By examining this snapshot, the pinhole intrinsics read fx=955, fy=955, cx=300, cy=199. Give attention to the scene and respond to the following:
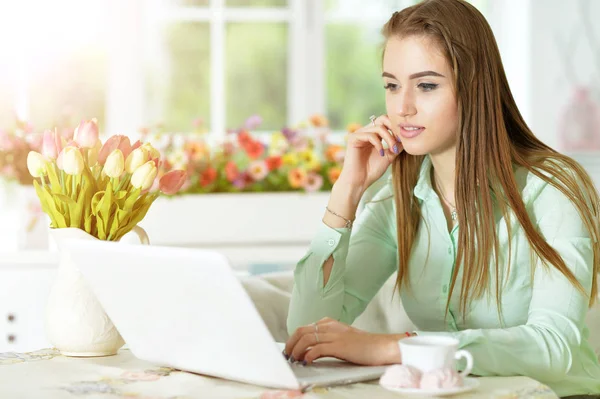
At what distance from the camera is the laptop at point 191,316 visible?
4.05 ft

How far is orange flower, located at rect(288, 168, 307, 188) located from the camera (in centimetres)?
364

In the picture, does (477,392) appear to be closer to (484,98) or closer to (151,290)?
(151,290)

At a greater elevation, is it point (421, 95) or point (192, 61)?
point (192, 61)

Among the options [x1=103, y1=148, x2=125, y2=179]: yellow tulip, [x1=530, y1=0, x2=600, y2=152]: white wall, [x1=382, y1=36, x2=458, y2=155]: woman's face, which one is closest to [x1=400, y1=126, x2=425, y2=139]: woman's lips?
[x1=382, y1=36, x2=458, y2=155]: woman's face

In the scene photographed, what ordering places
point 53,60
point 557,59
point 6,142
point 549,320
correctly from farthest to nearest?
1. point 557,59
2. point 53,60
3. point 6,142
4. point 549,320

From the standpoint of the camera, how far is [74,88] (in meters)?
4.63

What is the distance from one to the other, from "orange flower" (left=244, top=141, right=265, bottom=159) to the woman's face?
6.35 ft

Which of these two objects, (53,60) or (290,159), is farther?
(53,60)

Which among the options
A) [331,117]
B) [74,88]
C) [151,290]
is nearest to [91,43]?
[74,88]

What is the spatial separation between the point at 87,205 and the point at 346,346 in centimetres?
51

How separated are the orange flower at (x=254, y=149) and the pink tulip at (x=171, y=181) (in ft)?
6.63

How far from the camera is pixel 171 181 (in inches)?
66.5

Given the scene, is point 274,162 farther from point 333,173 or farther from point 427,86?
point 427,86

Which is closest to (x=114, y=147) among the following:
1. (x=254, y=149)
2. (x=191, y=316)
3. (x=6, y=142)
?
(x=191, y=316)
